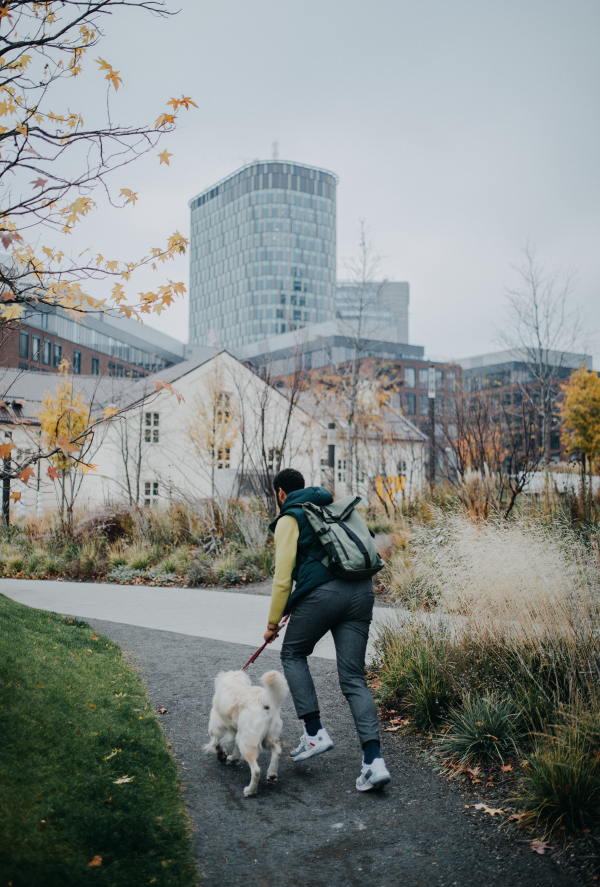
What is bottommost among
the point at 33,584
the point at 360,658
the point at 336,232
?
the point at 33,584

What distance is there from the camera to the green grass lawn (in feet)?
8.55

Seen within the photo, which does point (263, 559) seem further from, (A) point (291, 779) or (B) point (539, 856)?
(B) point (539, 856)

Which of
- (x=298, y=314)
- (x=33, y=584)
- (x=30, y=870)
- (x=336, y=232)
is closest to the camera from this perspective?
(x=30, y=870)

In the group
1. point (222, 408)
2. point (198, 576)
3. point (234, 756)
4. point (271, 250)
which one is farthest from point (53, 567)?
point (271, 250)

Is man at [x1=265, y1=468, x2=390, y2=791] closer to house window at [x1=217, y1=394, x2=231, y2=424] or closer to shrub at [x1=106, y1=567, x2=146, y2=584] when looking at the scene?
shrub at [x1=106, y1=567, x2=146, y2=584]

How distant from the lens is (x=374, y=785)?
142 inches

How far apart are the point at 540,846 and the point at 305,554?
188 centimetres

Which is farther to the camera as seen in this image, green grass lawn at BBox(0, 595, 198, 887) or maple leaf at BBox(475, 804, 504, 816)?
maple leaf at BBox(475, 804, 504, 816)

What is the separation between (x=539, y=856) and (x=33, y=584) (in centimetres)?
1040

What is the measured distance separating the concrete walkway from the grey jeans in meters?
2.26

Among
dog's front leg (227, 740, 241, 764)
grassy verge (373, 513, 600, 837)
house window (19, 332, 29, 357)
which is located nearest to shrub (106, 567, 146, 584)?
grassy verge (373, 513, 600, 837)

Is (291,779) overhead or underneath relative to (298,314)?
underneath

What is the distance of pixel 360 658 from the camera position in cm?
384

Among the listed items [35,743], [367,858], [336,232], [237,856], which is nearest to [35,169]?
[35,743]
